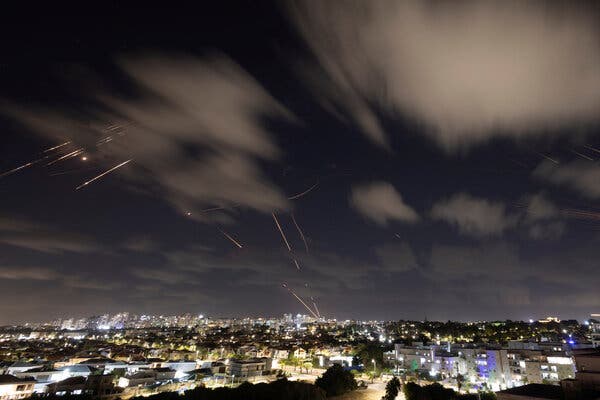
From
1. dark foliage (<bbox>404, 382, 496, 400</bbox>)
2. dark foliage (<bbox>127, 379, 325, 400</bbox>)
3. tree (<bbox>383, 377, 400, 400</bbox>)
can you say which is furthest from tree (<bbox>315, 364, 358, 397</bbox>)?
dark foliage (<bbox>404, 382, 496, 400</bbox>)

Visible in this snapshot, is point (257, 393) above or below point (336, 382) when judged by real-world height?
below

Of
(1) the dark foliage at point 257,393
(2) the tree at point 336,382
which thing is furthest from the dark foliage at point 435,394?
(1) the dark foliage at point 257,393

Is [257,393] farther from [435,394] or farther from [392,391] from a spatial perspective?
[435,394]

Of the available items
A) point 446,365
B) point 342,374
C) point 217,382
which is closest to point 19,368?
point 217,382

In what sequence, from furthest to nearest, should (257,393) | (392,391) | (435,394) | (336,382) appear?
(336,382)
(392,391)
(435,394)
(257,393)

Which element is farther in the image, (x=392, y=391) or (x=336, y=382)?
(x=336, y=382)

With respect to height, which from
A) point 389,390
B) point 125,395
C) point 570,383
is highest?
point 570,383

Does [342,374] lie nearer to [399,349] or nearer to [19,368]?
[399,349]

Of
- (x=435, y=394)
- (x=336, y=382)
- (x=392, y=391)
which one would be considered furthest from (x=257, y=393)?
(x=435, y=394)

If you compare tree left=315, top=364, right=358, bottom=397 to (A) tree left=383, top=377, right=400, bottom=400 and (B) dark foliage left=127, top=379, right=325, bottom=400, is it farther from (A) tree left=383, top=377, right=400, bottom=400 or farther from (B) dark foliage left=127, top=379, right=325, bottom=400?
(A) tree left=383, top=377, right=400, bottom=400
